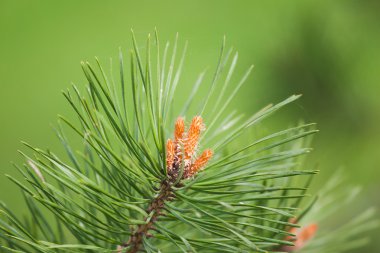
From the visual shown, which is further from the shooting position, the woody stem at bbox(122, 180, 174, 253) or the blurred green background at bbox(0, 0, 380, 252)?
the blurred green background at bbox(0, 0, 380, 252)

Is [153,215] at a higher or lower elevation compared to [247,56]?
lower

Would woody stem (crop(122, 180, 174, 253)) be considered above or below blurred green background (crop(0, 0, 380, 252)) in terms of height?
below

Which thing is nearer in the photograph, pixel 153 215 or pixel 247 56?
pixel 153 215

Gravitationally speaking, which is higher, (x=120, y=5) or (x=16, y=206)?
(x=120, y=5)

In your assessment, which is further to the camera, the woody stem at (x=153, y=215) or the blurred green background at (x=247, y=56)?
the blurred green background at (x=247, y=56)

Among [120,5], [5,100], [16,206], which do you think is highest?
[120,5]

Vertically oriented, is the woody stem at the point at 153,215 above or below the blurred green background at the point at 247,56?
below

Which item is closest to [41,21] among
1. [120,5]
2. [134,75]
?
[120,5]

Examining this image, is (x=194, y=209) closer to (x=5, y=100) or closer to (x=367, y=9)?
(x=367, y=9)
